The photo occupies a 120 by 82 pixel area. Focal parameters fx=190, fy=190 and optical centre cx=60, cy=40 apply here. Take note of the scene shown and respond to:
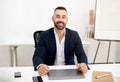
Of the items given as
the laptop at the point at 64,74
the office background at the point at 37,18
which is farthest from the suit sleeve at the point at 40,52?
the office background at the point at 37,18

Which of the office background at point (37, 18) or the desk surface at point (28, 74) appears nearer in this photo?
the desk surface at point (28, 74)

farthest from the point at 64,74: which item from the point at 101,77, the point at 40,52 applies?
the point at 40,52

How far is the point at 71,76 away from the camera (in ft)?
4.68

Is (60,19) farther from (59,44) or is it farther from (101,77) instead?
(101,77)

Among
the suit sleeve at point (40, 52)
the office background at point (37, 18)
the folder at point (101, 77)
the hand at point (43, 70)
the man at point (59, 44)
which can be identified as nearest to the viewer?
the folder at point (101, 77)

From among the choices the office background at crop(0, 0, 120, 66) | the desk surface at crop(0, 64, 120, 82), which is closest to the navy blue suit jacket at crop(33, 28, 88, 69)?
the desk surface at crop(0, 64, 120, 82)

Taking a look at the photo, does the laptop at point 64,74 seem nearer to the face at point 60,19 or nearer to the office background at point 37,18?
the face at point 60,19

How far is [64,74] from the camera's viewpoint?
1461 millimetres

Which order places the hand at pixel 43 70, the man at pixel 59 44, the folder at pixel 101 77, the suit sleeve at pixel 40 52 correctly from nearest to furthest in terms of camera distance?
the folder at pixel 101 77, the hand at pixel 43 70, the suit sleeve at pixel 40 52, the man at pixel 59 44

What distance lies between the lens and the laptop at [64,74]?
4.62 feet

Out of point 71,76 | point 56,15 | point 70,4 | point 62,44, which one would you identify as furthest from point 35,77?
point 70,4

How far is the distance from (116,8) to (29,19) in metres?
1.44

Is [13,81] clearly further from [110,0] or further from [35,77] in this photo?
[110,0]

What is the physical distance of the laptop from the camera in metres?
1.41
